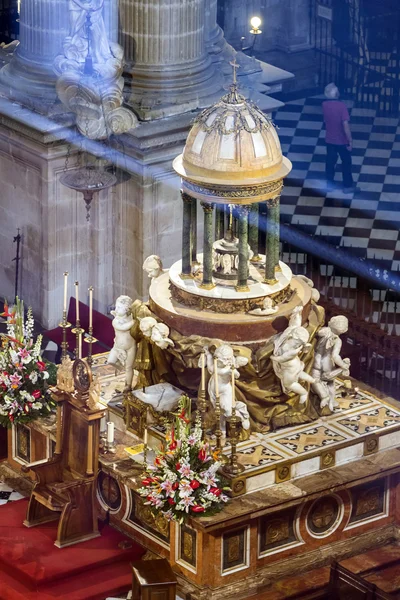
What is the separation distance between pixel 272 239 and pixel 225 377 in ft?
5.50

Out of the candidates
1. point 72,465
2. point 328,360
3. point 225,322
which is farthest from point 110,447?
point 328,360

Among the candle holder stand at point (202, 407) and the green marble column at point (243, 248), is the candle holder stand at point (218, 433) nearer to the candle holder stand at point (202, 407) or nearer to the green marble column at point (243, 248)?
the candle holder stand at point (202, 407)

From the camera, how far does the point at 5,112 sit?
95.3 feet

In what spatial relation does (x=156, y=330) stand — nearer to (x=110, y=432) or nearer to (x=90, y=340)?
(x=90, y=340)

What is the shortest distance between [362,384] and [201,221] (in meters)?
3.88

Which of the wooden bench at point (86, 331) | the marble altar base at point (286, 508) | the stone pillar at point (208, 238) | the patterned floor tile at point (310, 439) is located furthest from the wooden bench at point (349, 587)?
the wooden bench at point (86, 331)

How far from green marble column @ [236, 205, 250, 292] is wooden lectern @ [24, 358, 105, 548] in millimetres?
1907

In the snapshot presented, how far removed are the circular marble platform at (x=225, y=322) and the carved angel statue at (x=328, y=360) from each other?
12.3 inches

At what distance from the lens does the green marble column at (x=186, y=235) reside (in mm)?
25438

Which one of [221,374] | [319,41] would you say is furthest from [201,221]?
[319,41]

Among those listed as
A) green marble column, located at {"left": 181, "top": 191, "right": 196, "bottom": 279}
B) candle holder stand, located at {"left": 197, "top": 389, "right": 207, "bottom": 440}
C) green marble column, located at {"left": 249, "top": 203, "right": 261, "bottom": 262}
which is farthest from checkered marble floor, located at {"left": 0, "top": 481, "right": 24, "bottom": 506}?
green marble column, located at {"left": 249, "top": 203, "right": 261, "bottom": 262}

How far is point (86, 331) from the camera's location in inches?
1157

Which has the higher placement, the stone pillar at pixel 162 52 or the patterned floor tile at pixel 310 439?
the stone pillar at pixel 162 52

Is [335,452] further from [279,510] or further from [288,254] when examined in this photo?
[288,254]
